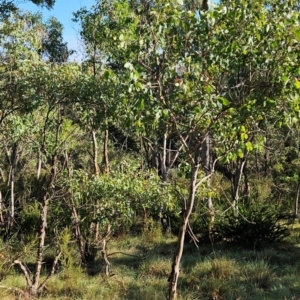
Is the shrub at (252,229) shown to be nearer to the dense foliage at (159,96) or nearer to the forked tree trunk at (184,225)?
the dense foliage at (159,96)

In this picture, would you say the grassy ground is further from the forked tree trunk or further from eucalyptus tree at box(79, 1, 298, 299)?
eucalyptus tree at box(79, 1, 298, 299)

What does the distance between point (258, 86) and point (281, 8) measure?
2.40ft

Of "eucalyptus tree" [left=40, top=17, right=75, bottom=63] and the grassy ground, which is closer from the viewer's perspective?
the grassy ground

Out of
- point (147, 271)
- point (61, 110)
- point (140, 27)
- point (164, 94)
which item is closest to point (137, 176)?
point (61, 110)

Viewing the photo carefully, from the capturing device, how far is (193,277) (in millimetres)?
6988

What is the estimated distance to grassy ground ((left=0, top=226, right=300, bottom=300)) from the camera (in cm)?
622

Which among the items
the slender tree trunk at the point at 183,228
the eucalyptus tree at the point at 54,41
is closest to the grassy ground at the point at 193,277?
the slender tree trunk at the point at 183,228

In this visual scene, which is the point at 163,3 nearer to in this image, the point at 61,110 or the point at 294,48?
the point at 294,48

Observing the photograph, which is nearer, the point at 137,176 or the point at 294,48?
the point at 294,48

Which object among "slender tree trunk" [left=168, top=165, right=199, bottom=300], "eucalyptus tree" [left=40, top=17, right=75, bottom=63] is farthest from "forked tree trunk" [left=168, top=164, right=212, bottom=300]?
"eucalyptus tree" [left=40, top=17, right=75, bottom=63]

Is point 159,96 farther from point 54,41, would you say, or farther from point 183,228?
point 54,41

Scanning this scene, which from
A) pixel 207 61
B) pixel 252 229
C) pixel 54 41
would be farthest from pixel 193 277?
pixel 54 41

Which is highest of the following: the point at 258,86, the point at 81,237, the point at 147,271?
the point at 258,86

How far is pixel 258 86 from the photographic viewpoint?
13.4 ft
